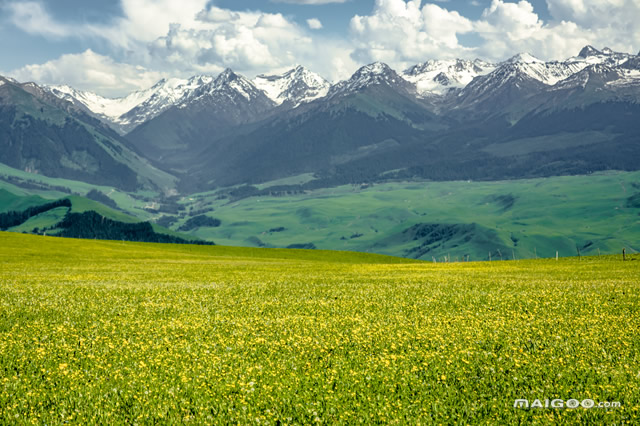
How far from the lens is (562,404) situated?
1580 cm

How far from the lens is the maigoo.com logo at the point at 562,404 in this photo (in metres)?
15.6

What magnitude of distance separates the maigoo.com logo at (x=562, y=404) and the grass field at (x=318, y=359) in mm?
236

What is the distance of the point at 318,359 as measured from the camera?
20.6 m

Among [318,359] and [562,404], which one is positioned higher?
[318,359]

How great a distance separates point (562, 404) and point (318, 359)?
858 centimetres

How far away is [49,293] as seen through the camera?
3919cm

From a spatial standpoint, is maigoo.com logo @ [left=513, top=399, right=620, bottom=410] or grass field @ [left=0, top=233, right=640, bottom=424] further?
grass field @ [left=0, top=233, right=640, bottom=424]

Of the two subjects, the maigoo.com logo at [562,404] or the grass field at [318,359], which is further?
the grass field at [318,359]

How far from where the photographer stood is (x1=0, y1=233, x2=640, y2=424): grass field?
15789 mm

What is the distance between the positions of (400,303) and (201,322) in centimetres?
1275

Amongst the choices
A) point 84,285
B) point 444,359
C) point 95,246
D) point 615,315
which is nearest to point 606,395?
point 444,359

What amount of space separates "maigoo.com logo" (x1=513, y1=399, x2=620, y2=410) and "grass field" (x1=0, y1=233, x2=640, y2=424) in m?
0.24

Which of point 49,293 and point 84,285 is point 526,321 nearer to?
point 49,293

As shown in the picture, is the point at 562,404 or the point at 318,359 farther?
the point at 318,359
